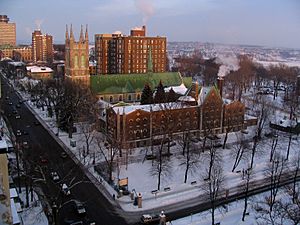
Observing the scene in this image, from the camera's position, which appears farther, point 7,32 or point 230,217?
point 7,32

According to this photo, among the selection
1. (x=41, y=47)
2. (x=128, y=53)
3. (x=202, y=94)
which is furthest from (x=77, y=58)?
(x=41, y=47)

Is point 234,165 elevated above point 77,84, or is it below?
below

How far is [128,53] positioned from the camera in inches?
2665

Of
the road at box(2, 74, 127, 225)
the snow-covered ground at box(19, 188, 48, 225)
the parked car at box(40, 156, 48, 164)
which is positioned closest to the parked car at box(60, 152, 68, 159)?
the road at box(2, 74, 127, 225)

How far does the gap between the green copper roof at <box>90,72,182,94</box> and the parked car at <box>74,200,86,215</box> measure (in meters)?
25.9

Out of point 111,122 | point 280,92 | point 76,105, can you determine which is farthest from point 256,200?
point 280,92

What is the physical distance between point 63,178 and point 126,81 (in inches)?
1023

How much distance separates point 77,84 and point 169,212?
25.1 meters

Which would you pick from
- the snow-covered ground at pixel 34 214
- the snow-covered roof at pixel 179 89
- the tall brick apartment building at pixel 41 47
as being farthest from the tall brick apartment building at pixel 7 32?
the snow-covered ground at pixel 34 214

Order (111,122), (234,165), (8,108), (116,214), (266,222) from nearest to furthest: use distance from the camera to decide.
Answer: (266,222)
(116,214)
(234,165)
(111,122)
(8,108)

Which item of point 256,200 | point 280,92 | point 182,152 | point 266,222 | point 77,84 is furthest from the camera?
point 280,92

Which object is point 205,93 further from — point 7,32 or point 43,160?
point 7,32

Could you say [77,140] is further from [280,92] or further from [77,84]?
[280,92]

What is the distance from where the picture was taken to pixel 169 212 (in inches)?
806
